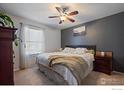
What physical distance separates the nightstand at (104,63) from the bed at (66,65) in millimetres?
73

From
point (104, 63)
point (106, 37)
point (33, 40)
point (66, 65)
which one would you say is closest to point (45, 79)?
point (66, 65)

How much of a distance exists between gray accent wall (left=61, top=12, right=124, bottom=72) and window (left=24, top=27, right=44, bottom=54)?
0.23 metres

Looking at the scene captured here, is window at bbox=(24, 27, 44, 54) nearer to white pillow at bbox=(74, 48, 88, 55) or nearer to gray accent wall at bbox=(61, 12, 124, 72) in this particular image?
gray accent wall at bbox=(61, 12, 124, 72)

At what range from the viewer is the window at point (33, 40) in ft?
3.64

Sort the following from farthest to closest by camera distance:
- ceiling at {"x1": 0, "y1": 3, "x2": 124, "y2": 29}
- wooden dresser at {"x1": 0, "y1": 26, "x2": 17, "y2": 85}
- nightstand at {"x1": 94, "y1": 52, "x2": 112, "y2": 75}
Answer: nightstand at {"x1": 94, "y1": 52, "x2": 112, "y2": 75}
ceiling at {"x1": 0, "y1": 3, "x2": 124, "y2": 29}
wooden dresser at {"x1": 0, "y1": 26, "x2": 17, "y2": 85}

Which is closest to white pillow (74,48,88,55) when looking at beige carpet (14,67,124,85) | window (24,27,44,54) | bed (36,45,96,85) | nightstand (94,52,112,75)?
bed (36,45,96,85)

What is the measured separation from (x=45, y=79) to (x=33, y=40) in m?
0.43

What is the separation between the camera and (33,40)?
1146mm

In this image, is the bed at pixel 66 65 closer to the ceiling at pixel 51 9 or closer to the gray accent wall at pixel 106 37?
the gray accent wall at pixel 106 37

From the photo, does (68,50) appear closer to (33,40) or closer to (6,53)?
(33,40)

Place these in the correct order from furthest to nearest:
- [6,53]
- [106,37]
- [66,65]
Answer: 1. [106,37]
2. [66,65]
3. [6,53]

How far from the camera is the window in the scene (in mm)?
1110

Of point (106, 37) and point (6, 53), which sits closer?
point (6, 53)

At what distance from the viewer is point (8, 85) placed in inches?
40.1
